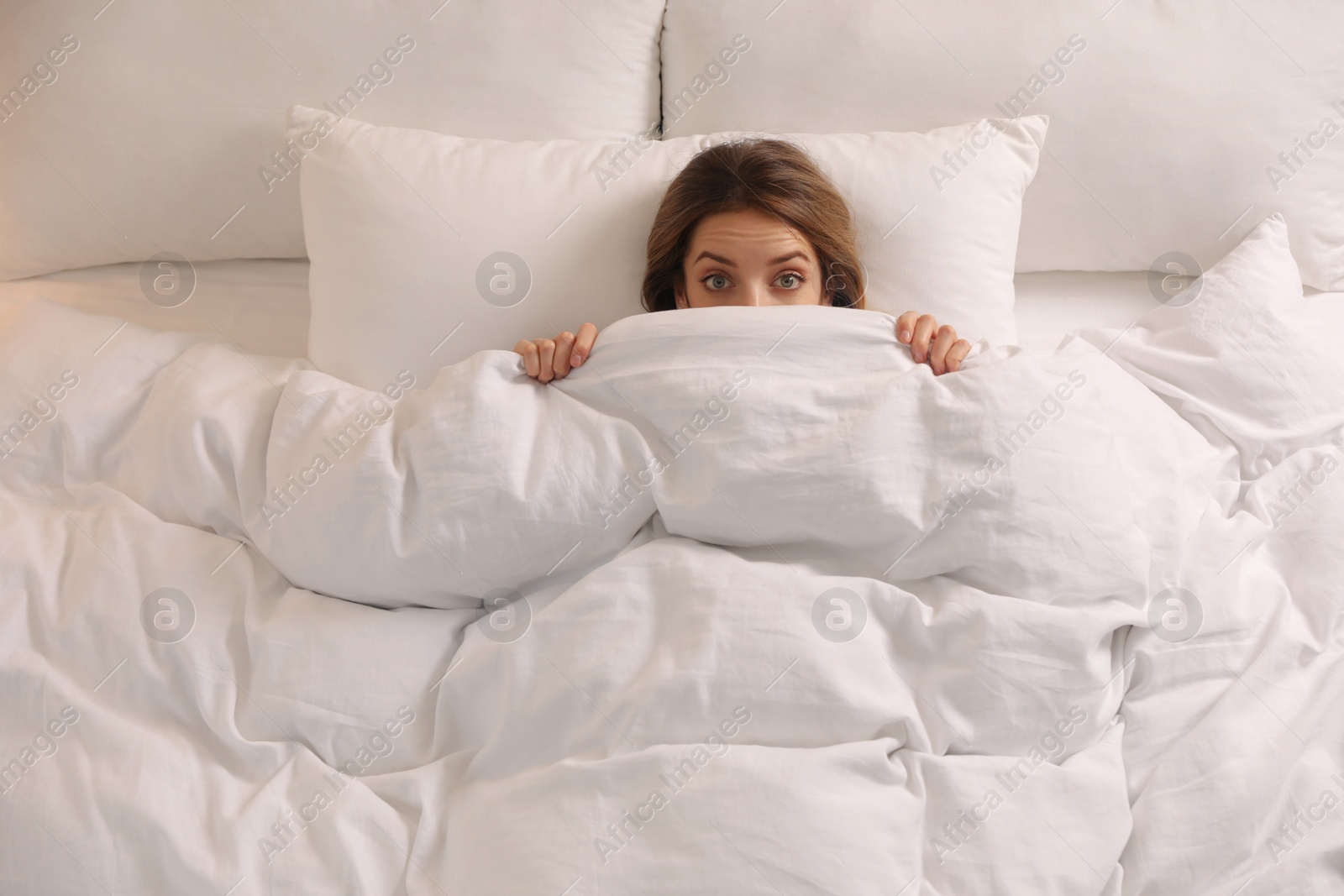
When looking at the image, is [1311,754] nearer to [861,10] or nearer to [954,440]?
[954,440]

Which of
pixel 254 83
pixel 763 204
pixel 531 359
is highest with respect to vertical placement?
pixel 254 83

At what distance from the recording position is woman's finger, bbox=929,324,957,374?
42.0 inches

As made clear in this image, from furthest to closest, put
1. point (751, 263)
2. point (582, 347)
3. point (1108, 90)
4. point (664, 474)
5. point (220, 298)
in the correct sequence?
point (220, 298), point (1108, 90), point (751, 263), point (582, 347), point (664, 474)

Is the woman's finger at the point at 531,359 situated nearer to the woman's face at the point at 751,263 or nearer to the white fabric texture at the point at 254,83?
the woman's face at the point at 751,263

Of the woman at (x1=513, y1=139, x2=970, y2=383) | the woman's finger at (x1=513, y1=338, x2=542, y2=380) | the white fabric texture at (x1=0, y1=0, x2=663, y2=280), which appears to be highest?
the white fabric texture at (x1=0, y1=0, x2=663, y2=280)

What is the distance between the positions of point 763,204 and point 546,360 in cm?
35

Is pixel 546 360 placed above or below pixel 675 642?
Result: above

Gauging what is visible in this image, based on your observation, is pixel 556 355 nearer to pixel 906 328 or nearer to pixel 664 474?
pixel 664 474

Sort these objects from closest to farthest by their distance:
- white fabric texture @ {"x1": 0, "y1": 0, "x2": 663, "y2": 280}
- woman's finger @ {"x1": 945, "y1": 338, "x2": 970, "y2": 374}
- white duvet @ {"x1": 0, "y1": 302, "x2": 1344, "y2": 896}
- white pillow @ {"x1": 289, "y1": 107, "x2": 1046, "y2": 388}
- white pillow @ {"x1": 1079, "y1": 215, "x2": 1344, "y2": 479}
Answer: white duvet @ {"x1": 0, "y1": 302, "x2": 1344, "y2": 896} → woman's finger @ {"x1": 945, "y1": 338, "x2": 970, "y2": 374} → white pillow @ {"x1": 1079, "y1": 215, "x2": 1344, "y2": 479} → white pillow @ {"x1": 289, "y1": 107, "x2": 1046, "y2": 388} → white fabric texture @ {"x1": 0, "y1": 0, "x2": 663, "y2": 280}

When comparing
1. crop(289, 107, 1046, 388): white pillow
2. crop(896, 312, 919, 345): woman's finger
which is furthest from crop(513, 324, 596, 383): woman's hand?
crop(896, 312, 919, 345): woman's finger

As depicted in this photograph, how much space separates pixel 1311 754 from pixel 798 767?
0.46 metres

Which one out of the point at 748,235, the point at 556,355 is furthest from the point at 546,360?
the point at 748,235

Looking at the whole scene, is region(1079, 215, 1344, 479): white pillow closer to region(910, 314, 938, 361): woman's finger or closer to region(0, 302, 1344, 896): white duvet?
region(0, 302, 1344, 896): white duvet

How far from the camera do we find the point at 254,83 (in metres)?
1.41
